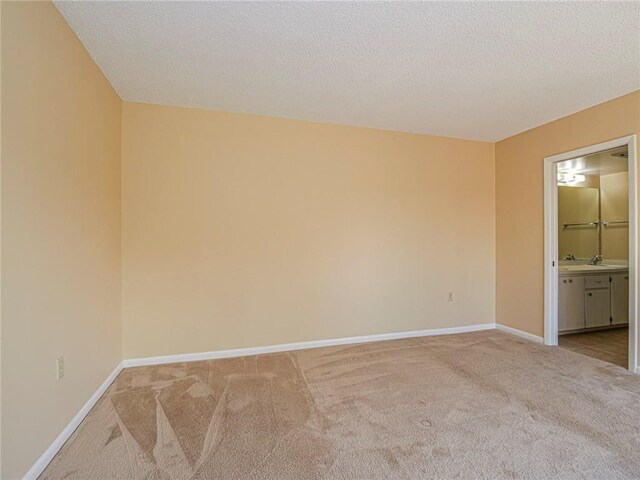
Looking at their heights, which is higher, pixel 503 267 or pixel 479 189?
pixel 479 189

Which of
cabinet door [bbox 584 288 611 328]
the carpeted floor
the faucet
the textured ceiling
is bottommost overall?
the carpeted floor

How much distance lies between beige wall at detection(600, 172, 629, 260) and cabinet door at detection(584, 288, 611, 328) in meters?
0.97

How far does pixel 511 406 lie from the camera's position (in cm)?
210

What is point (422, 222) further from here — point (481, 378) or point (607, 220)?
point (607, 220)

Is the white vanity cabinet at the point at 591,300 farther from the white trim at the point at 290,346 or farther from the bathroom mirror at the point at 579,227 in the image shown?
the white trim at the point at 290,346

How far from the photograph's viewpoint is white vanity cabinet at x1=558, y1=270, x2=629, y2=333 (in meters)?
3.60

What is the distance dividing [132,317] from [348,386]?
2082mm

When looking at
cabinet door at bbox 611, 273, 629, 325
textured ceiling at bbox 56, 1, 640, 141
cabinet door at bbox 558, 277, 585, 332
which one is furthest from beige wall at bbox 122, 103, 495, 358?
cabinet door at bbox 611, 273, 629, 325

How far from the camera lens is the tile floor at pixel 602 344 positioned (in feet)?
9.87

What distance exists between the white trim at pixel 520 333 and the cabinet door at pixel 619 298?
1301 mm

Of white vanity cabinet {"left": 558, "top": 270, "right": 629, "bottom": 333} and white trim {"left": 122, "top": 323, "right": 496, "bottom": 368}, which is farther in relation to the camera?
white vanity cabinet {"left": 558, "top": 270, "right": 629, "bottom": 333}

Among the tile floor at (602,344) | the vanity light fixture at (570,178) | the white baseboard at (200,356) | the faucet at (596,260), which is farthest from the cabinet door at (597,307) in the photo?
the vanity light fixture at (570,178)

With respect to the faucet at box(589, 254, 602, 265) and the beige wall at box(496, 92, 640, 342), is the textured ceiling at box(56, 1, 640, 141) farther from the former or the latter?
the faucet at box(589, 254, 602, 265)

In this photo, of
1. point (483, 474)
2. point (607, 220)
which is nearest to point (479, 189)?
point (607, 220)
